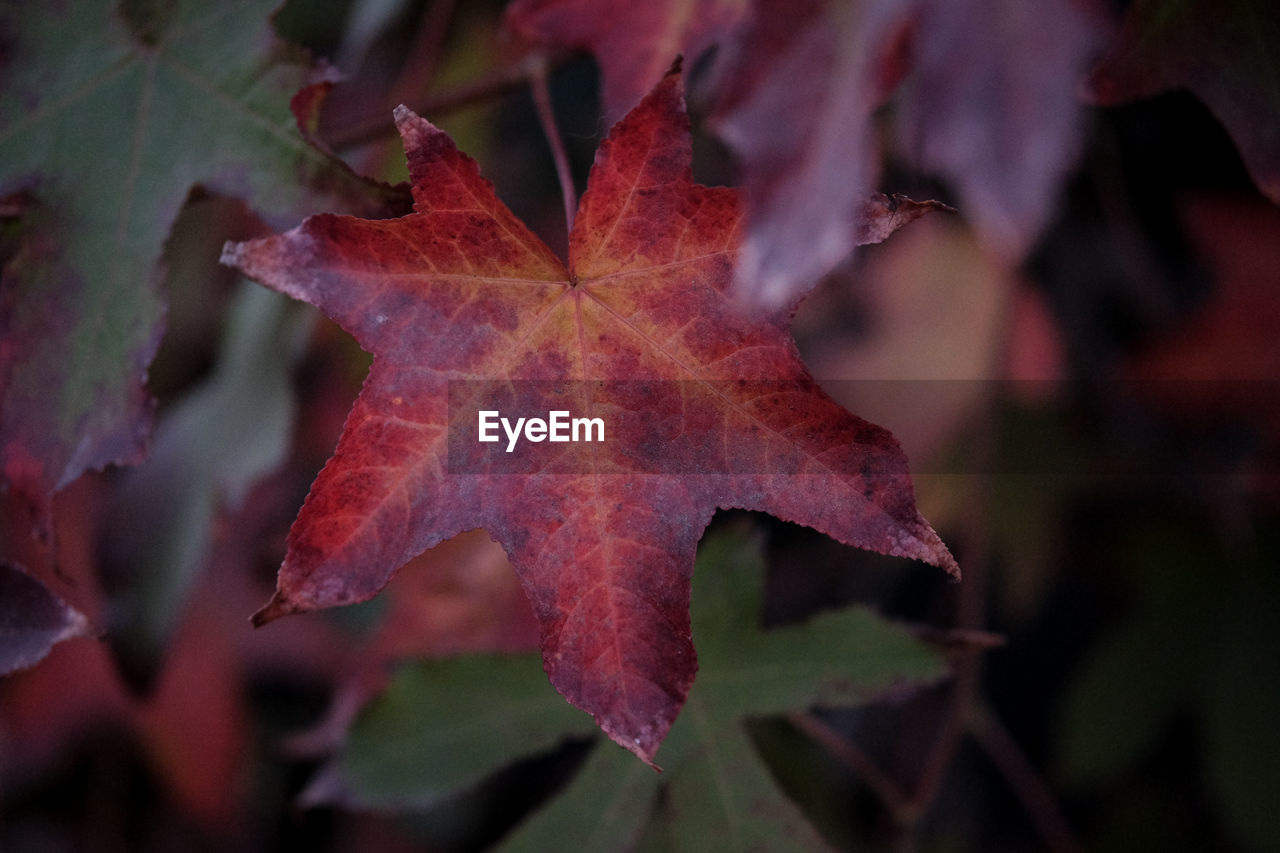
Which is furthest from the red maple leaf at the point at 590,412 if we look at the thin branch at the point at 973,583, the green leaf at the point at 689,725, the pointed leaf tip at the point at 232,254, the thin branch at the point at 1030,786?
the thin branch at the point at 1030,786

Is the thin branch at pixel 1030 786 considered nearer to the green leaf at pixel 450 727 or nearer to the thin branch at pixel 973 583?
the thin branch at pixel 973 583

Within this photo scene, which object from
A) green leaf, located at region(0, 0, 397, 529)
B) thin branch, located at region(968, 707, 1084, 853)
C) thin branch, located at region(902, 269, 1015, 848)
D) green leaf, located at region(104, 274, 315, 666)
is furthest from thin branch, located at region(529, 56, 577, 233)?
thin branch, located at region(968, 707, 1084, 853)

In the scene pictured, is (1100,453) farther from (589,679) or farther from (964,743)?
(589,679)

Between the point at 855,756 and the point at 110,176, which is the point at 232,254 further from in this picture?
the point at 855,756

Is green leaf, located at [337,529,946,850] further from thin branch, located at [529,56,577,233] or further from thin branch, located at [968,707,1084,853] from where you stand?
thin branch, located at [968,707,1084,853]

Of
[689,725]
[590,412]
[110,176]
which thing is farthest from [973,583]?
[110,176]
